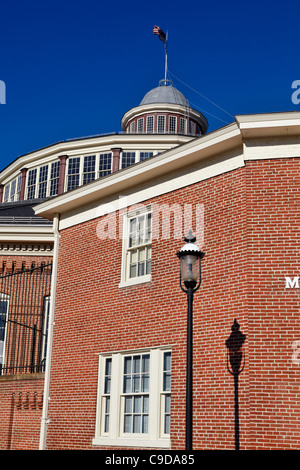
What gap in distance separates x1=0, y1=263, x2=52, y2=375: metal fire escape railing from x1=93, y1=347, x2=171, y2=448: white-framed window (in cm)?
619

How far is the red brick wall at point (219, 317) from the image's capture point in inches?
441

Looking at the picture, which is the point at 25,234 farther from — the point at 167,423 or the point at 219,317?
the point at 219,317

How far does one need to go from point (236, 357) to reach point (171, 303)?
2.18 meters

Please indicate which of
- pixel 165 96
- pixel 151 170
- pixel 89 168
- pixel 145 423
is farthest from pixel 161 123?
pixel 145 423

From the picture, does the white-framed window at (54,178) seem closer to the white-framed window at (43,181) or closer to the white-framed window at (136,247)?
the white-framed window at (43,181)

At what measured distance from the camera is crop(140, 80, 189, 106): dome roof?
1667 inches

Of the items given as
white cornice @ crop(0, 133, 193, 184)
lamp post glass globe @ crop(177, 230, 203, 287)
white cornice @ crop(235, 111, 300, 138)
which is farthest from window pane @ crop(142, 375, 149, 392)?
white cornice @ crop(0, 133, 193, 184)

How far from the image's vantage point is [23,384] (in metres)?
16.9

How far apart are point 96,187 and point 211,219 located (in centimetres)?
375

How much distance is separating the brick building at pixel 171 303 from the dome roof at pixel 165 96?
2647 cm

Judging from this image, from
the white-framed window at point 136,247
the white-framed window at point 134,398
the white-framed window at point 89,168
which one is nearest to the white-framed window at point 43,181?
the white-framed window at point 89,168

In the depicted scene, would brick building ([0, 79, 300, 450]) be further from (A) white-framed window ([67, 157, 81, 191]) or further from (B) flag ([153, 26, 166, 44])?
(B) flag ([153, 26, 166, 44])

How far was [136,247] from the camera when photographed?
14727mm

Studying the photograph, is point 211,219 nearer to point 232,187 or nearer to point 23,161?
point 232,187
